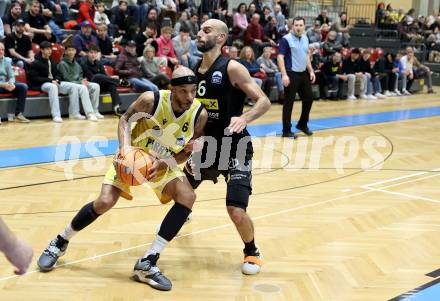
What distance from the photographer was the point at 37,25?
12.4 meters

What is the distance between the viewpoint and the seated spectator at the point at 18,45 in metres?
11.0

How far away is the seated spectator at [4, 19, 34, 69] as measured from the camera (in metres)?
11.0

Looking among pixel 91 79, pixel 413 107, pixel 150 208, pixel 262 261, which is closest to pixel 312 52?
pixel 413 107


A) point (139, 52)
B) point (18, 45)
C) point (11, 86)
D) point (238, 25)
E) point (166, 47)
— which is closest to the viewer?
point (11, 86)

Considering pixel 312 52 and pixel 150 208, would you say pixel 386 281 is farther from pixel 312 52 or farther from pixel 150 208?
pixel 312 52

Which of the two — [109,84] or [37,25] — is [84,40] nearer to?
[37,25]

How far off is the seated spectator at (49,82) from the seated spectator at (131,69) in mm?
1396

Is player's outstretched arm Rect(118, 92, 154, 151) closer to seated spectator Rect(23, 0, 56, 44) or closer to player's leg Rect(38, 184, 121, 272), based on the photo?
player's leg Rect(38, 184, 121, 272)

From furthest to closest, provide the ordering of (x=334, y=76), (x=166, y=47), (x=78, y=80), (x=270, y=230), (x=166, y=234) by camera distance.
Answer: (x=334, y=76) → (x=166, y=47) → (x=78, y=80) → (x=270, y=230) → (x=166, y=234)

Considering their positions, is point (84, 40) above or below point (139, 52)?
above

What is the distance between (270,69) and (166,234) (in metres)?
10.6

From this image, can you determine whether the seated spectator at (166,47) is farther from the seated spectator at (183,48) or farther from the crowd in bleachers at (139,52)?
the seated spectator at (183,48)

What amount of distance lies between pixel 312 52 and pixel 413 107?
→ 2.74 meters

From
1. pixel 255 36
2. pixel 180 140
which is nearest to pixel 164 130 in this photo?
pixel 180 140
